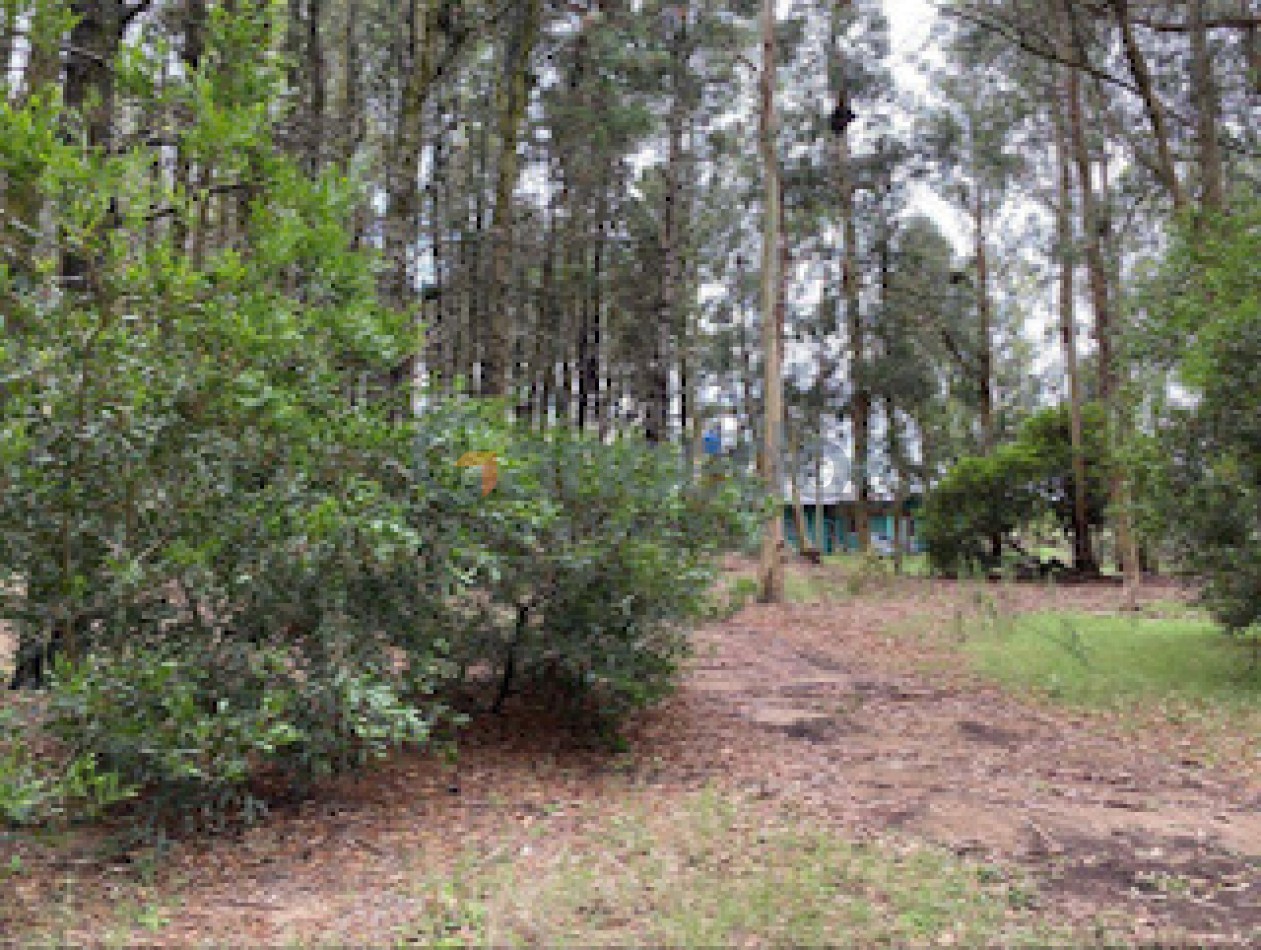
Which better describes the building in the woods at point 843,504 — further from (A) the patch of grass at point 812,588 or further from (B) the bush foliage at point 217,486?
(B) the bush foliage at point 217,486

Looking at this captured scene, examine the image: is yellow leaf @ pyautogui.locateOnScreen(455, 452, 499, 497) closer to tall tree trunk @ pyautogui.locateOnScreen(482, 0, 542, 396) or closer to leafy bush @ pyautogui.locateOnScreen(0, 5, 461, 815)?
leafy bush @ pyautogui.locateOnScreen(0, 5, 461, 815)

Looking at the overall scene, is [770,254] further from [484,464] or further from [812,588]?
[484,464]

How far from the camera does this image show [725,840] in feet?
13.6

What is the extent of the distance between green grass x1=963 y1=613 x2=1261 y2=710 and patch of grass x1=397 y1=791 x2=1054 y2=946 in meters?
4.52

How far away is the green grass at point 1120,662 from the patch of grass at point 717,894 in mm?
4525

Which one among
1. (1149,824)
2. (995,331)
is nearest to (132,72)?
(1149,824)

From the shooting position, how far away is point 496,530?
4496 mm

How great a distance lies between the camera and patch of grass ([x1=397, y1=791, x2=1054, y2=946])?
319cm

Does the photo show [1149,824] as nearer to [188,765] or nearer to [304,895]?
[304,895]

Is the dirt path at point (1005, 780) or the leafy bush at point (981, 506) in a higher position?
the leafy bush at point (981, 506)

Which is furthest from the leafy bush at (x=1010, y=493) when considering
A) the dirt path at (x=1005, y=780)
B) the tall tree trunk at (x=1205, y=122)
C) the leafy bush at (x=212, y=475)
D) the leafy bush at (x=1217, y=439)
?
the leafy bush at (x=212, y=475)

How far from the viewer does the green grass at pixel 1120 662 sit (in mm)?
7738

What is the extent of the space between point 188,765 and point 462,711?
2522 mm

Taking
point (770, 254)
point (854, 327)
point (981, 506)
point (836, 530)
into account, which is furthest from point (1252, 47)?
point (836, 530)
